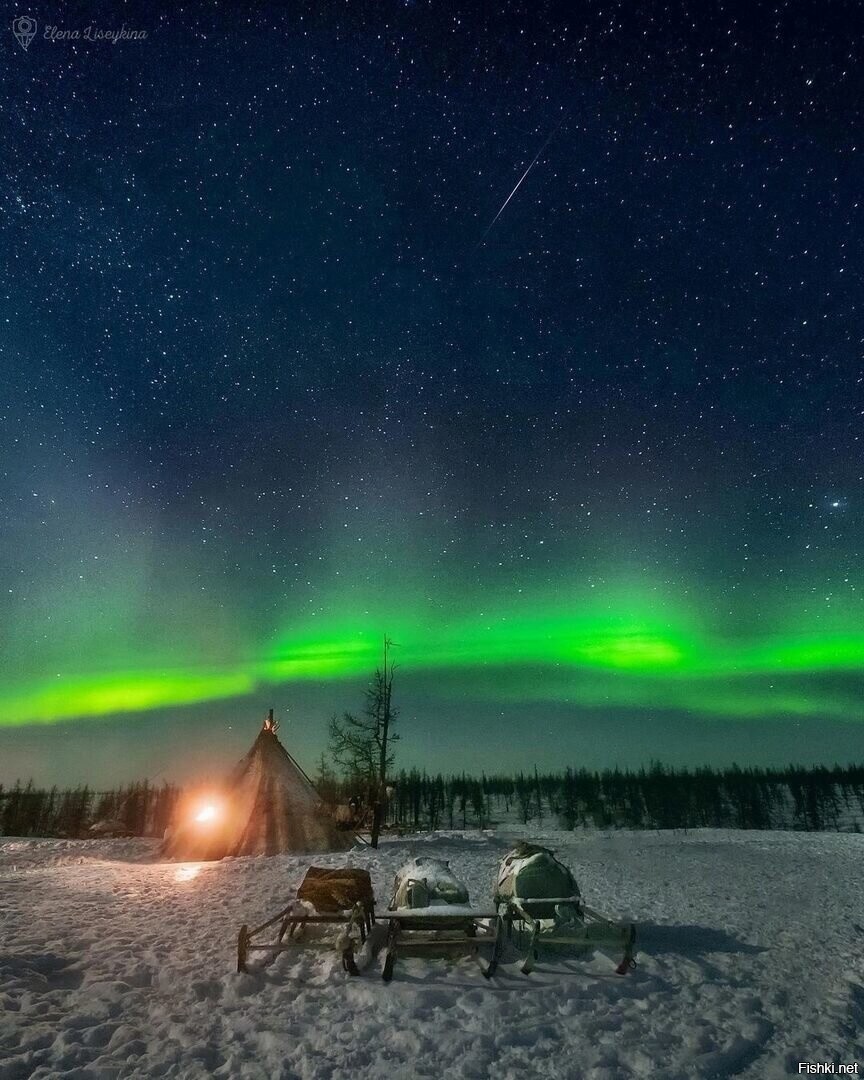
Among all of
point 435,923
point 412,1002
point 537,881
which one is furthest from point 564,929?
point 412,1002

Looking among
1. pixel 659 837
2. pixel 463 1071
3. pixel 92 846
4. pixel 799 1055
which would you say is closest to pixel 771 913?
pixel 799 1055

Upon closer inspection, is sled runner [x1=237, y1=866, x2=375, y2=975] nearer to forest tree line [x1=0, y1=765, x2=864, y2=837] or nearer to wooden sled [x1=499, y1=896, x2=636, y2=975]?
wooden sled [x1=499, y1=896, x2=636, y2=975]

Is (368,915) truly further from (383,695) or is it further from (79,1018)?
(383,695)

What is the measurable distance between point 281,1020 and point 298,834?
16510 mm

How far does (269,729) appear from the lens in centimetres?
2731

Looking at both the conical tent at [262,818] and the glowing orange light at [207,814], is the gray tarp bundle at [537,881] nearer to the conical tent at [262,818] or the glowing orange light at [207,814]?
the conical tent at [262,818]

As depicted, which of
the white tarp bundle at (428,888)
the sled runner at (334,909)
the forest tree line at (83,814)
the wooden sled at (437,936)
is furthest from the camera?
the forest tree line at (83,814)

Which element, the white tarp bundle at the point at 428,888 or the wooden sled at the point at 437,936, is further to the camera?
the white tarp bundle at the point at 428,888

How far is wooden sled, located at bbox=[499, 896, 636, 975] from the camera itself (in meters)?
9.98

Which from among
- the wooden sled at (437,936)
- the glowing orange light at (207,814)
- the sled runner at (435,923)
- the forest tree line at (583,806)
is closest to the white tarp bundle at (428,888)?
the sled runner at (435,923)

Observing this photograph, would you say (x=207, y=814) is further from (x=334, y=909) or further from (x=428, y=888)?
(x=428, y=888)

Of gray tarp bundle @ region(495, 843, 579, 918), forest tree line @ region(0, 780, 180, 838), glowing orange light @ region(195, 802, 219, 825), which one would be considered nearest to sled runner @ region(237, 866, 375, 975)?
gray tarp bundle @ region(495, 843, 579, 918)

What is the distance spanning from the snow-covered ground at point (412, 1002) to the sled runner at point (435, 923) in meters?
0.30

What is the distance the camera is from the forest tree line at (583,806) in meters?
92.4
